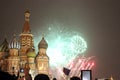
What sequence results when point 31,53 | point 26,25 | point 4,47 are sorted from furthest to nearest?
1. point 26,25
2. point 4,47
3. point 31,53

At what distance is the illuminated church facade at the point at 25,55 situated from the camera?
46.4m

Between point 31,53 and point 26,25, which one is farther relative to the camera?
point 26,25

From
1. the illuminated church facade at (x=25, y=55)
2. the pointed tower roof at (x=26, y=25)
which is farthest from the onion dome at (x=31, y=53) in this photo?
the pointed tower roof at (x=26, y=25)

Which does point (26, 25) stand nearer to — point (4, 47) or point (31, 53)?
point (4, 47)

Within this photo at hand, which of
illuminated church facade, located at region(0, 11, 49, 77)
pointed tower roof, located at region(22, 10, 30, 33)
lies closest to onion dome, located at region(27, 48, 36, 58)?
illuminated church facade, located at region(0, 11, 49, 77)

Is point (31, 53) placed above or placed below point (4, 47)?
below

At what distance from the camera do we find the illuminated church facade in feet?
152

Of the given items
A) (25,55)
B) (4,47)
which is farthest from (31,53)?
(4,47)

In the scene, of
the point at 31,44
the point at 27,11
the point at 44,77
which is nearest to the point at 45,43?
the point at 31,44

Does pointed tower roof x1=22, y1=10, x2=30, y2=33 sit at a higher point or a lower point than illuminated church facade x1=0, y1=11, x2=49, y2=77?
higher

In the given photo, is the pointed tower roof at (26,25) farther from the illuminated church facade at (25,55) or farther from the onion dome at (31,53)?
the onion dome at (31,53)

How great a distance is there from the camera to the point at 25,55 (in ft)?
159

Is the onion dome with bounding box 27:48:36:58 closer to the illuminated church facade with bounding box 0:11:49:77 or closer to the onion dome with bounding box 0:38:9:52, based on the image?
the illuminated church facade with bounding box 0:11:49:77

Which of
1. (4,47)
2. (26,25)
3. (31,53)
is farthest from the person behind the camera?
(26,25)
